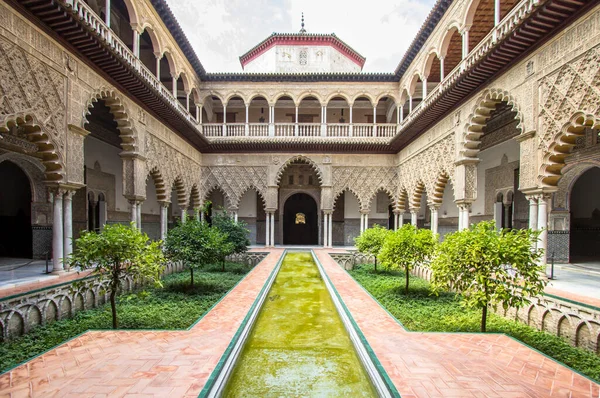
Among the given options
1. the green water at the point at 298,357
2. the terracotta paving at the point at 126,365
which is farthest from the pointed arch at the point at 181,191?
the terracotta paving at the point at 126,365

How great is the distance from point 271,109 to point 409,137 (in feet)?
19.8

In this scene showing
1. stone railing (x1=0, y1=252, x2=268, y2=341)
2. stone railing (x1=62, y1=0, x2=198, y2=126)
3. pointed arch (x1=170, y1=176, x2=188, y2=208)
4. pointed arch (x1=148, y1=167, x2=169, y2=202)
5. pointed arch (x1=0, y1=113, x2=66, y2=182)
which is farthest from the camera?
pointed arch (x1=170, y1=176, x2=188, y2=208)

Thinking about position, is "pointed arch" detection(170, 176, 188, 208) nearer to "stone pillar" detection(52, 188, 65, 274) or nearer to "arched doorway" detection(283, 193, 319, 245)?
"arched doorway" detection(283, 193, 319, 245)

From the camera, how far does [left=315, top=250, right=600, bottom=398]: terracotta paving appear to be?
273cm

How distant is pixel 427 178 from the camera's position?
37.0ft

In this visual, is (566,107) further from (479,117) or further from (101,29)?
(101,29)

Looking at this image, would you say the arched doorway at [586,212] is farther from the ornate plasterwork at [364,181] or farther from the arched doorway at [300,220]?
the arched doorway at [300,220]

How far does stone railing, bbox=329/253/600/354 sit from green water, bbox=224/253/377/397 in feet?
7.67

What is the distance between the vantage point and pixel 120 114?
8.45m

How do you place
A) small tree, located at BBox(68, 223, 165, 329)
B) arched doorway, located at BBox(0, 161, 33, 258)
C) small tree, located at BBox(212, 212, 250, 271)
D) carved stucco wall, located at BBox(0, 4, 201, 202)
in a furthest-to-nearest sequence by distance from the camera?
small tree, located at BBox(212, 212, 250, 271) → arched doorway, located at BBox(0, 161, 33, 258) → carved stucco wall, located at BBox(0, 4, 201, 202) → small tree, located at BBox(68, 223, 165, 329)

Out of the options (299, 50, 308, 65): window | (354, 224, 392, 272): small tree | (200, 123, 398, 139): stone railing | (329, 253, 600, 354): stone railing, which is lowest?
(329, 253, 600, 354): stone railing

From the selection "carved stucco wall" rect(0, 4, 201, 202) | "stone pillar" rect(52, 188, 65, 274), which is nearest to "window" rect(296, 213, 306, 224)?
"carved stucco wall" rect(0, 4, 201, 202)

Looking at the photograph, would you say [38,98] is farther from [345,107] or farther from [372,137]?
[345,107]

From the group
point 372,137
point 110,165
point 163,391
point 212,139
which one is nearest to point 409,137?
point 372,137
